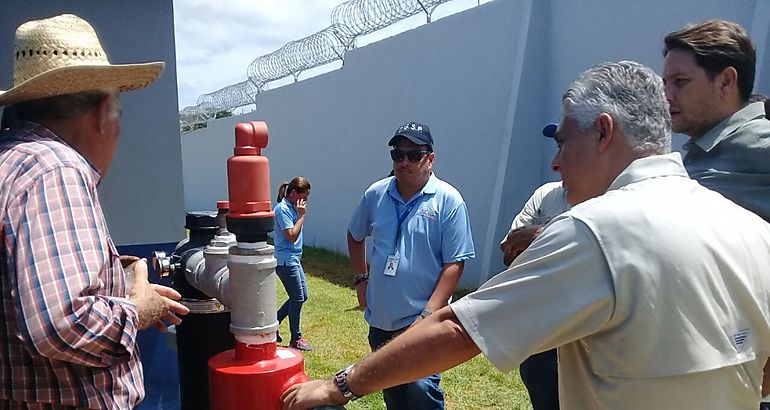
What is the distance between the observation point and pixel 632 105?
1.37 meters

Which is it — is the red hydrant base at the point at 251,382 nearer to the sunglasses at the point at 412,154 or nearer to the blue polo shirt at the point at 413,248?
the blue polo shirt at the point at 413,248

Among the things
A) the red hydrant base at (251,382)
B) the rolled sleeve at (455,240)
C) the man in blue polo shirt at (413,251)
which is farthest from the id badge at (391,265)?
the red hydrant base at (251,382)

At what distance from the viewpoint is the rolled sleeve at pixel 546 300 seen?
1.23 meters

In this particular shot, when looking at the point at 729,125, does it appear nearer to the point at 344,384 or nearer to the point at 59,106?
the point at 344,384

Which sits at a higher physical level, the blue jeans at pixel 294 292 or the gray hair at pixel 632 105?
the gray hair at pixel 632 105

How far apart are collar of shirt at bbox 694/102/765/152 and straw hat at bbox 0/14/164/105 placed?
1698mm

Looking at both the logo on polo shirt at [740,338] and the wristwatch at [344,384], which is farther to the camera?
the wristwatch at [344,384]

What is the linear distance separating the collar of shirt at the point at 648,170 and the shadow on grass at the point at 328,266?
23.2 feet

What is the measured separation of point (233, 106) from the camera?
50.2 feet

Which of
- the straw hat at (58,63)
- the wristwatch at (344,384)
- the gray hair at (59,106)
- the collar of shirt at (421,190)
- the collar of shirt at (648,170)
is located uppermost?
the straw hat at (58,63)

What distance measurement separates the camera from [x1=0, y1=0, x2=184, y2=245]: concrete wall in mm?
2953

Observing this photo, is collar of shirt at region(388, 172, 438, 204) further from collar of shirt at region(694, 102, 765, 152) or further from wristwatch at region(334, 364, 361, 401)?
wristwatch at region(334, 364, 361, 401)

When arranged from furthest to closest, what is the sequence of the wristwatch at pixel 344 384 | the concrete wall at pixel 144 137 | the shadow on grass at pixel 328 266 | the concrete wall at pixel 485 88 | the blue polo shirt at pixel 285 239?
the shadow on grass at pixel 328 266
the blue polo shirt at pixel 285 239
the concrete wall at pixel 485 88
the concrete wall at pixel 144 137
the wristwatch at pixel 344 384

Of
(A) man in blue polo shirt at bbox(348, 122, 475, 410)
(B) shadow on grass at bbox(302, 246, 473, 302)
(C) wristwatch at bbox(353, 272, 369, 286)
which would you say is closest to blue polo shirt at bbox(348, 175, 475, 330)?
(A) man in blue polo shirt at bbox(348, 122, 475, 410)
